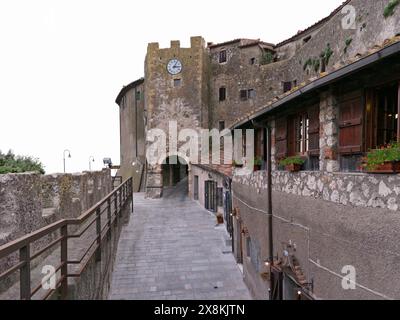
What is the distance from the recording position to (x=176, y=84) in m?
21.3

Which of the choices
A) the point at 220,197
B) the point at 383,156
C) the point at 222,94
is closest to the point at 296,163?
the point at 383,156

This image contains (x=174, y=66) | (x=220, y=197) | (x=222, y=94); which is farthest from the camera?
(x=222, y=94)

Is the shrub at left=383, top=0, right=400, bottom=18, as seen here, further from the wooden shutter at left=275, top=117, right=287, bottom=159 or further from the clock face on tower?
the clock face on tower

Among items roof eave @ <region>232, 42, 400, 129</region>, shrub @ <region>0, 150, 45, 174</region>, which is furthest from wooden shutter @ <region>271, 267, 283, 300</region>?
shrub @ <region>0, 150, 45, 174</region>

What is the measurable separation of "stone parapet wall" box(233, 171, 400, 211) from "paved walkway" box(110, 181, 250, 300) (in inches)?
147

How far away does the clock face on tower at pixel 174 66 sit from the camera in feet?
69.7

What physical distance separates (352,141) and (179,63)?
19.0m

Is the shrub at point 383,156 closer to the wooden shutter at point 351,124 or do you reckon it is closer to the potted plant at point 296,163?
the wooden shutter at point 351,124

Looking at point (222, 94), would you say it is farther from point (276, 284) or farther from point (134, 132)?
point (276, 284)

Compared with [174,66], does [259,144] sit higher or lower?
lower

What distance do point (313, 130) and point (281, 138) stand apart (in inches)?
50.8

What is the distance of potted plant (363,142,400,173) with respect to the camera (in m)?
2.99

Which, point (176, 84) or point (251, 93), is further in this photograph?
point (251, 93)
